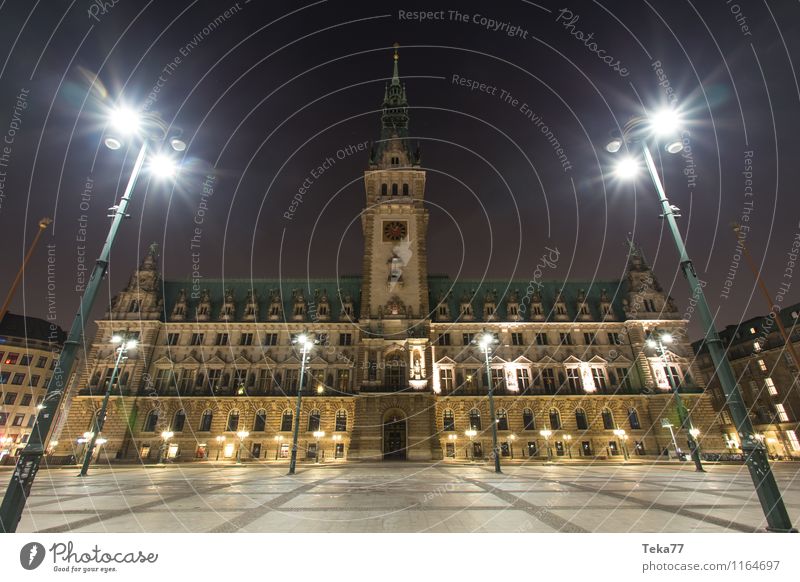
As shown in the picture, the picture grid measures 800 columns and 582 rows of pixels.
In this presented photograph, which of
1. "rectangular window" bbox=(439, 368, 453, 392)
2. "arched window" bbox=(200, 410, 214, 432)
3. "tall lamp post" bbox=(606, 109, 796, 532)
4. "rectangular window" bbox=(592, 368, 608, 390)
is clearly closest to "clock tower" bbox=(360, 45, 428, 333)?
"rectangular window" bbox=(439, 368, 453, 392)

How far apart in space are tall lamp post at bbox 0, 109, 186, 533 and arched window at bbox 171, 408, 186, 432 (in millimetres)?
38745

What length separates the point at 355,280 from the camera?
57.8 metres

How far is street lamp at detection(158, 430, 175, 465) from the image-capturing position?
37.9 metres

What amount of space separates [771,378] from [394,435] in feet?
198

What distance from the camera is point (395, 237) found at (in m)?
50.3

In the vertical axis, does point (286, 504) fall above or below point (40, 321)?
below

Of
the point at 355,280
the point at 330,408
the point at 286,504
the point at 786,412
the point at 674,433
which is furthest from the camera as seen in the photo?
the point at 355,280

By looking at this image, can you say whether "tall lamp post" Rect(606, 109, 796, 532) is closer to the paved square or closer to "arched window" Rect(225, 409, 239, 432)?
the paved square

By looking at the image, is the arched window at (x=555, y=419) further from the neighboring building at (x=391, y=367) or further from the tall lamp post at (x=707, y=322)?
the tall lamp post at (x=707, y=322)

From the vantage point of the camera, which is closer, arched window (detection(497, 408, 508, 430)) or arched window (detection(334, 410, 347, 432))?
arched window (detection(334, 410, 347, 432))

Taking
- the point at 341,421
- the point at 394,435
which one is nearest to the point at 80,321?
the point at 394,435
